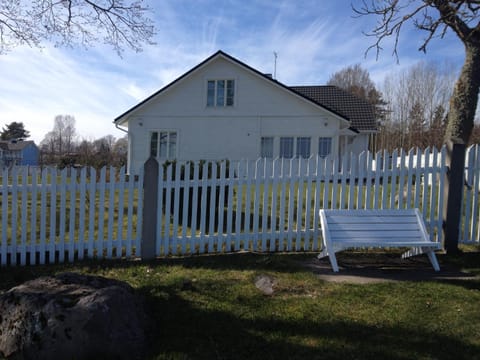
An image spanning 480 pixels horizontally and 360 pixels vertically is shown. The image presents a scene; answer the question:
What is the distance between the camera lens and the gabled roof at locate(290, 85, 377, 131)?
2002 centimetres

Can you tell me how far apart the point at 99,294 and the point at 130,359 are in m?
0.54

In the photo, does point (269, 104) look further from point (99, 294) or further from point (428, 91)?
Answer: point (428, 91)

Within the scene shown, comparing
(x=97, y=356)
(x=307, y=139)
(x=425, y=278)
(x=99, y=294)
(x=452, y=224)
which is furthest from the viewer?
(x=307, y=139)

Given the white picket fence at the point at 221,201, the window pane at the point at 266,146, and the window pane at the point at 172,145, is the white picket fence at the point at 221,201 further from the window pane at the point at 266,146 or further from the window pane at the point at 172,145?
the window pane at the point at 172,145

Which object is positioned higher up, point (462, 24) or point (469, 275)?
point (462, 24)

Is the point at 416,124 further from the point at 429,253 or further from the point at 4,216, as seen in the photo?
the point at 4,216

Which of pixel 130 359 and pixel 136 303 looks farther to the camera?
pixel 136 303

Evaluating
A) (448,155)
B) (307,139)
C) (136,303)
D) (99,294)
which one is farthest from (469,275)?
(307,139)

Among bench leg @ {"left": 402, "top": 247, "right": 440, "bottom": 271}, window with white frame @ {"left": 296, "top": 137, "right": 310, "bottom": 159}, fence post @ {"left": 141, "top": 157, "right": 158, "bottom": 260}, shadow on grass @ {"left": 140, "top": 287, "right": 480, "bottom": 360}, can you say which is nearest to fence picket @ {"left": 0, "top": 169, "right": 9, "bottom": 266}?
fence post @ {"left": 141, "top": 157, "right": 158, "bottom": 260}

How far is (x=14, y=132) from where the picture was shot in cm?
6762

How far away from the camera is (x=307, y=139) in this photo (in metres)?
16.7

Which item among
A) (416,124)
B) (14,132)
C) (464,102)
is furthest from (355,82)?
(14,132)

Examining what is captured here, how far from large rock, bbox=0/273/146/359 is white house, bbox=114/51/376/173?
47.5 feet

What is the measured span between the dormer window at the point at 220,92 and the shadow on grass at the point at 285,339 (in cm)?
1488
